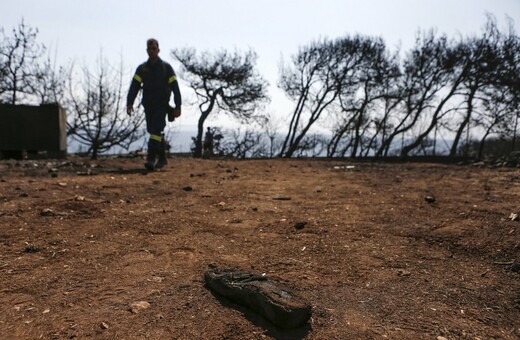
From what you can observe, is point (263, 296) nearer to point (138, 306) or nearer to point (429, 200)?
point (138, 306)

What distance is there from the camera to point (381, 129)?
19000 millimetres

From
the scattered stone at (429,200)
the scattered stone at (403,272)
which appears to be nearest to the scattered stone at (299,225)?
the scattered stone at (403,272)

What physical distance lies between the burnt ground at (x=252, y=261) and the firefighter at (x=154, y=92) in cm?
203

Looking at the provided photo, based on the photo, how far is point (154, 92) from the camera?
5.62 metres

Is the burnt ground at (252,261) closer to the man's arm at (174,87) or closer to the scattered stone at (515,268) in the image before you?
the scattered stone at (515,268)

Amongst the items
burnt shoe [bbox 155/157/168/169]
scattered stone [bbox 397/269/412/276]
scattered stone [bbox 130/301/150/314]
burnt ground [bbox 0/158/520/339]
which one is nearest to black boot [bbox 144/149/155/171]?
burnt shoe [bbox 155/157/168/169]

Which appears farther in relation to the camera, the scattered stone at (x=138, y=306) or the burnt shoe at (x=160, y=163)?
the burnt shoe at (x=160, y=163)

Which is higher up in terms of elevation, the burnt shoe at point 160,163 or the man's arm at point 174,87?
the man's arm at point 174,87

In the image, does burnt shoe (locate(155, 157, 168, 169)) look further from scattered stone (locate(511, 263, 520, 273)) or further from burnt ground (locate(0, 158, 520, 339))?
scattered stone (locate(511, 263, 520, 273))

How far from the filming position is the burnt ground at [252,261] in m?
1.39

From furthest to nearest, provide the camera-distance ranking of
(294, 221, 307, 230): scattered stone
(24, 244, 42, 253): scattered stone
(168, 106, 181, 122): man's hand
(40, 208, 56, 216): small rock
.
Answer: (168, 106, 181, 122): man's hand → (40, 208, 56, 216): small rock → (294, 221, 307, 230): scattered stone → (24, 244, 42, 253): scattered stone

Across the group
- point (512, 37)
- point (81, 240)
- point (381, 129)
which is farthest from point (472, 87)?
point (81, 240)

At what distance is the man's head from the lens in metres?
5.44

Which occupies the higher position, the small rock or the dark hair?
the dark hair
